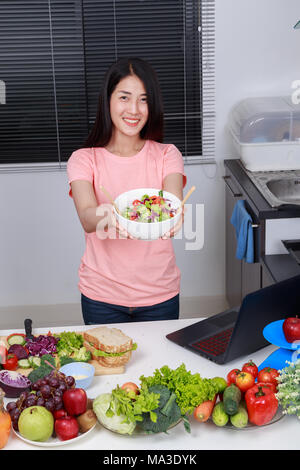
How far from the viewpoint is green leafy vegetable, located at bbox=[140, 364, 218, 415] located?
148cm

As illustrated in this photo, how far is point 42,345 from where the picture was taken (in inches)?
71.4

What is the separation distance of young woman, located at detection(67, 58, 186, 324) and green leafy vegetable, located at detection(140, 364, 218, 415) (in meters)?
0.64

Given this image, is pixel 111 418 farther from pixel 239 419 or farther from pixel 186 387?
pixel 239 419

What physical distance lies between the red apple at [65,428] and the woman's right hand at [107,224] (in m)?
0.62

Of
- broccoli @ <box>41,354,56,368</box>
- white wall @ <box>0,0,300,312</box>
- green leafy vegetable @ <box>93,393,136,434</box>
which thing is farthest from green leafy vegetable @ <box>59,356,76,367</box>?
white wall @ <box>0,0,300,312</box>

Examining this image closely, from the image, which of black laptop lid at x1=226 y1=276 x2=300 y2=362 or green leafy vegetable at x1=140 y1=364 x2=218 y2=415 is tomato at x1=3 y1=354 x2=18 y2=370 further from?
black laptop lid at x1=226 y1=276 x2=300 y2=362

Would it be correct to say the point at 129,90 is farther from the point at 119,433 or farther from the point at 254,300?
Answer: the point at 119,433

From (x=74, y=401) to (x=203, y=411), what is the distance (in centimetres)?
29

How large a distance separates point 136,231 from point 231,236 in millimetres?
1783

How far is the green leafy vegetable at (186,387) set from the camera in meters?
1.48

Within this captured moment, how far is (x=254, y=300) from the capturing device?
1.70 m

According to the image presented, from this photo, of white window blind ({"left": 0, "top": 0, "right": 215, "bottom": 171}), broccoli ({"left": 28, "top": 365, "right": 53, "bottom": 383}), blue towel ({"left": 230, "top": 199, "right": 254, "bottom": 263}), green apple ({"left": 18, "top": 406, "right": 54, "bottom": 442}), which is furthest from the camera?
white window blind ({"left": 0, "top": 0, "right": 215, "bottom": 171})

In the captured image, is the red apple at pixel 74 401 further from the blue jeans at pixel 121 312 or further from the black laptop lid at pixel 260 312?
the blue jeans at pixel 121 312

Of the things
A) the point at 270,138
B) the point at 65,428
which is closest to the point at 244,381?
the point at 65,428
